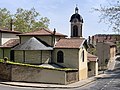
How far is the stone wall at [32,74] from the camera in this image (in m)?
37.0

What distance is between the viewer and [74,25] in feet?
184

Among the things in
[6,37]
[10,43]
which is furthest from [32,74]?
[6,37]

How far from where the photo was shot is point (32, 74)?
37531 millimetres

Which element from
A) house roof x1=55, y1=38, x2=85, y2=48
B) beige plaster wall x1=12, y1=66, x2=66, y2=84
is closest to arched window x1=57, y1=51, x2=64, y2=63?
house roof x1=55, y1=38, x2=85, y2=48

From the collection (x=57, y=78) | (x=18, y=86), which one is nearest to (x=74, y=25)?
(x=57, y=78)

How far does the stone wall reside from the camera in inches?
1458

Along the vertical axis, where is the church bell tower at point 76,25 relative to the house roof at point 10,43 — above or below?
above

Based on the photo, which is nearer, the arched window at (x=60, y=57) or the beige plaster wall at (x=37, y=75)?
the beige plaster wall at (x=37, y=75)

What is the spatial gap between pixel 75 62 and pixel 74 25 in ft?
43.6

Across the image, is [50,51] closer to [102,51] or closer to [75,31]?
[75,31]

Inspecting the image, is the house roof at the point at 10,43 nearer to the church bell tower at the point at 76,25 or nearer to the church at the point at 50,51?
the church at the point at 50,51

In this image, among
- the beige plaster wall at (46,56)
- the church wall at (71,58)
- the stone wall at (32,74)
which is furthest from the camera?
the church wall at (71,58)

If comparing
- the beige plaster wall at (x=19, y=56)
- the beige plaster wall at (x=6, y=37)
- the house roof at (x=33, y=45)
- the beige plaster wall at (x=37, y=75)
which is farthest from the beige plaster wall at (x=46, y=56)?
the beige plaster wall at (x=6, y=37)

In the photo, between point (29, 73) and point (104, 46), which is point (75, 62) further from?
point (104, 46)
